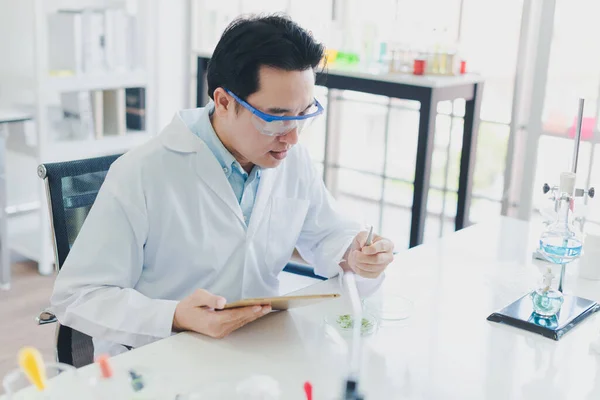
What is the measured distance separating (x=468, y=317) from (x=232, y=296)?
1.73 feet

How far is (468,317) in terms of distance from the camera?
5.26ft

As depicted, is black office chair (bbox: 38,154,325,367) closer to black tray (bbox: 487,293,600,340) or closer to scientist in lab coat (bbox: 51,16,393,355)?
scientist in lab coat (bbox: 51,16,393,355)

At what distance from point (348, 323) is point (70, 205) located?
2.39 feet

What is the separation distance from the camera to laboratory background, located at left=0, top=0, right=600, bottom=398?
3.04m

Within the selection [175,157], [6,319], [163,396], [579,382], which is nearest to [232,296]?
[175,157]

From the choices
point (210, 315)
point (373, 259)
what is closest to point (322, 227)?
point (373, 259)

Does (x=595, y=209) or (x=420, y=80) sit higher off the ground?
(x=420, y=80)

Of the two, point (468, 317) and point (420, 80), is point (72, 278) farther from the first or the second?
point (420, 80)

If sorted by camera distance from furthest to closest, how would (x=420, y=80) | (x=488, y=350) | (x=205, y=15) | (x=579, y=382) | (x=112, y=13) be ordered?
(x=205, y=15) < (x=112, y=13) < (x=420, y=80) < (x=488, y=350) < (x=579, y=382)

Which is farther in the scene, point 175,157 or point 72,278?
point 175,157

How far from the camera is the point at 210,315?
140 centimetres

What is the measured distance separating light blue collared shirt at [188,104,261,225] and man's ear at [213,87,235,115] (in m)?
0.08

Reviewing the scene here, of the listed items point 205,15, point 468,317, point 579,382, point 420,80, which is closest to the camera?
point 579,382

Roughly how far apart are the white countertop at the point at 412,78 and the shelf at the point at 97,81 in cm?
123
